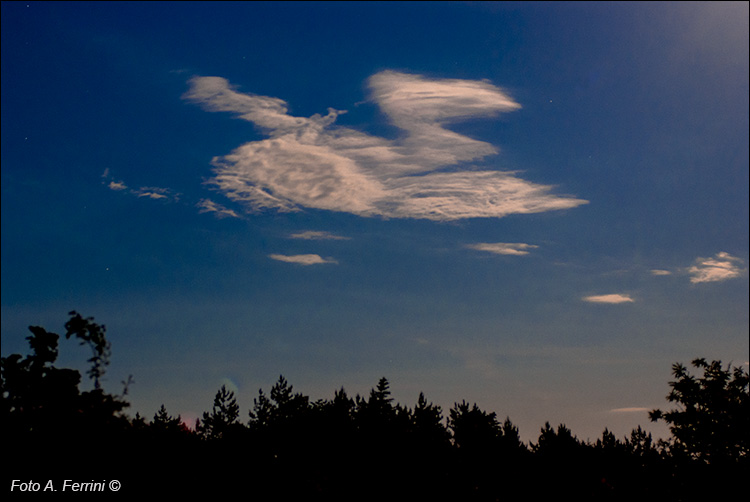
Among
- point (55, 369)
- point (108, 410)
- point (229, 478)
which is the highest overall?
point (55, 369)

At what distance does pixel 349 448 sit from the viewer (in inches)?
1330

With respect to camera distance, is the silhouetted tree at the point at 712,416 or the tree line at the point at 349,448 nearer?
the tree line at the point at 349,448

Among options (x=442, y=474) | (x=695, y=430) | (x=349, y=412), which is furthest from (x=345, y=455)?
(x=695, y=430)

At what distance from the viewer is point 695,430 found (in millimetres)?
→ 42000

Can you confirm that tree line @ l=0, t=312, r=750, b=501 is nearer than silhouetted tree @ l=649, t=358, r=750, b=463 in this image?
Yes

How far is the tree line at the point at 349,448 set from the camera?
41.4 ft

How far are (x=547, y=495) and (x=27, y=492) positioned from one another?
26.2 meters

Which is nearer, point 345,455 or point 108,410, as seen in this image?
point 108,410

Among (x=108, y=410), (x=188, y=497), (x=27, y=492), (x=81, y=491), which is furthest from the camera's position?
(x=188, y=497)

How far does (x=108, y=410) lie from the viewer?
12.1m

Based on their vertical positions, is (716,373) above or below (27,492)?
above

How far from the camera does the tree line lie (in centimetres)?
1261

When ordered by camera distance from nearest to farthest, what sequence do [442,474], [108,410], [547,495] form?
[108,410] → [442,474] → [547,495]

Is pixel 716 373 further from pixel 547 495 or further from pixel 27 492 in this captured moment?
pixel 27 492
